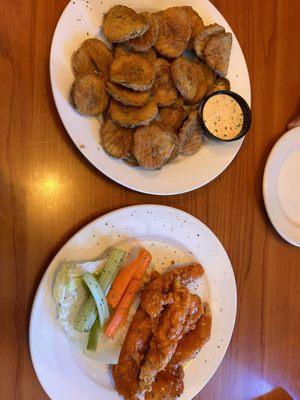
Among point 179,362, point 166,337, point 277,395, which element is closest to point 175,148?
point 166,337

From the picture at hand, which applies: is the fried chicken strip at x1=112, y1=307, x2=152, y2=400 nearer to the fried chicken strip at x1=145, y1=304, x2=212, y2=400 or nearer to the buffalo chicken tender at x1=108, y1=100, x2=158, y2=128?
the fried chicken strip at x1=145, y1=304, x2=212, y2=400

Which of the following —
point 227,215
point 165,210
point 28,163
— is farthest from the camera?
point 227,215

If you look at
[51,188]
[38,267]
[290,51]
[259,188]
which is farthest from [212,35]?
[38,267]

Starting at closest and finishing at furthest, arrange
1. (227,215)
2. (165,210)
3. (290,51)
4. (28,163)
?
1. (28,163)
2. (165,210)
3. (227,215)
4. (290,51)

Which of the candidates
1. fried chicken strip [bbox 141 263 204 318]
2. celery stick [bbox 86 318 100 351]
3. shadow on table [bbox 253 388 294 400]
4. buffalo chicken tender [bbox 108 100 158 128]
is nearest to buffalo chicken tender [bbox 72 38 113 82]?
buffalo chicken tender [bbox 108 100 158 128]

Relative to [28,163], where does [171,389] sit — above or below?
below

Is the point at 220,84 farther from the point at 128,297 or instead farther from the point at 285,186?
the point at 128,297

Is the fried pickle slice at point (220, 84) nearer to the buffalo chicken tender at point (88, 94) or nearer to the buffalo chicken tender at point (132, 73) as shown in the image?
the buffalo chicken tender at point (132, 73)

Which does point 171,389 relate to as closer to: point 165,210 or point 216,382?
point 216,382

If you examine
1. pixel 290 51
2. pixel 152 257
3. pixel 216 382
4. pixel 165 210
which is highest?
pixel 290 51
